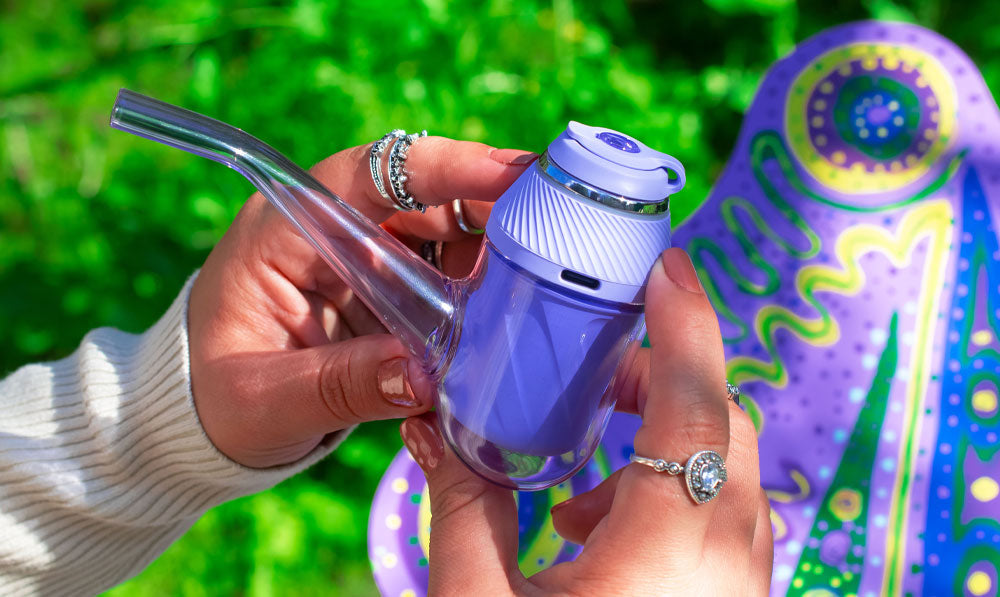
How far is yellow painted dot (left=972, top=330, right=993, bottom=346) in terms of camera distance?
2.97 ft

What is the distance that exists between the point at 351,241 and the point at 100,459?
0.47 metres

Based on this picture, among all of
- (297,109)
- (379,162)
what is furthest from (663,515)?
(297,109)

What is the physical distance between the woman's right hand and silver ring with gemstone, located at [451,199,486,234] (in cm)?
35

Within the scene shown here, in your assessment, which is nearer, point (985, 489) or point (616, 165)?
point (616, 165)

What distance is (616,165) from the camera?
0.60 m

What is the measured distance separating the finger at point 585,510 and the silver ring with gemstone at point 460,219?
1.17 feet

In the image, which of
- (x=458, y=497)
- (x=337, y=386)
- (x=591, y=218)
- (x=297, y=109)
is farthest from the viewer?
(x=297, y=109)

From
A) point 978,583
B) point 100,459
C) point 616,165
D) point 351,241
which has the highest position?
point 616,165

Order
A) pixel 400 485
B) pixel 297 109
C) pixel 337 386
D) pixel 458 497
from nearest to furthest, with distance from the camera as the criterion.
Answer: pixel 458 497 < pixel 337 386 < pixel 400 485 < pixel 297 109

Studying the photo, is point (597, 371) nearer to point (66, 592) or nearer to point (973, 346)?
point (973, 346)

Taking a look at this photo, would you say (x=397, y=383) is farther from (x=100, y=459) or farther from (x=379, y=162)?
(x=100, y=459)

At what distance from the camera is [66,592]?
1.06 meters

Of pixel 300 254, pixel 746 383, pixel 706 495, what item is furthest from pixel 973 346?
pixel 300 254

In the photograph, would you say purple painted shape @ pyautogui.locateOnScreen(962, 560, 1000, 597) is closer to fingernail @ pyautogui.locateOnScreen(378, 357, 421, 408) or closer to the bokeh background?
fingernail @ pyautogui.locateOnScreen(378, 357, 421, 408)
